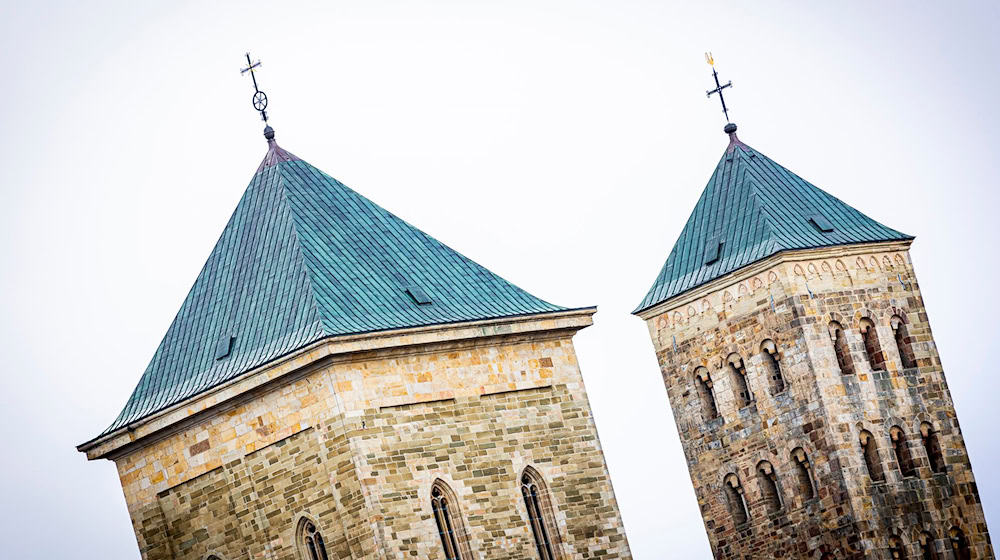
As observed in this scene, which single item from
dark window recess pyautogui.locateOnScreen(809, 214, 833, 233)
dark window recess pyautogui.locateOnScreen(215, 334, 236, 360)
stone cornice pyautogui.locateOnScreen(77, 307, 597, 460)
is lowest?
stone cornice pyautogui.locateOnScreen(77, 307, 597, 460)

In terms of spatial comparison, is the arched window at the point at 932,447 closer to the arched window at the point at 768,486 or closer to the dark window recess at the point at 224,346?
the arched window at the point at 768,486

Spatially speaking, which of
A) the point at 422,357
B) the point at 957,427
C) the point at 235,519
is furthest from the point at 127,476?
the point at 957,427

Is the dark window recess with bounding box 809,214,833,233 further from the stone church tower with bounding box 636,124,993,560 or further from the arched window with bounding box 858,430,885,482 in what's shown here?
the arched window with bounding box 858,430,885,482

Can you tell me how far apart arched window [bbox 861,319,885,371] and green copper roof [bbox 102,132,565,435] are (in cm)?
1402

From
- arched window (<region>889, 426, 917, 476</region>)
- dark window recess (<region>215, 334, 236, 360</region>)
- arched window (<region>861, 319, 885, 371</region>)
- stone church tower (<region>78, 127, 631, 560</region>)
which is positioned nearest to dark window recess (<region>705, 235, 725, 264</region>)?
arched window (<region>861, 319, 885, 371</region>)

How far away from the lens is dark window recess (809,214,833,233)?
76.1 meters

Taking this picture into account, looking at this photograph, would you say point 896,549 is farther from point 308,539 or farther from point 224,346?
point 224,346

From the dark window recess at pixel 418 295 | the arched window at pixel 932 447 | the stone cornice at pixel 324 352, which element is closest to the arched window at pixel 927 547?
the arched window at pixel 932 447

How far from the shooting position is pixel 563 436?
63.4 meters

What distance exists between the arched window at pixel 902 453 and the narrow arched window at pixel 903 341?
1.98m

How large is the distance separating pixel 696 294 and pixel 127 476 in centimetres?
1939

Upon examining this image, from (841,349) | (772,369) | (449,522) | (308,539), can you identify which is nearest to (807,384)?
(772,369)

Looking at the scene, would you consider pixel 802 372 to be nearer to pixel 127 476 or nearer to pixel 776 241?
pixel 776 241

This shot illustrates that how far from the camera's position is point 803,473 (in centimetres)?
7519
